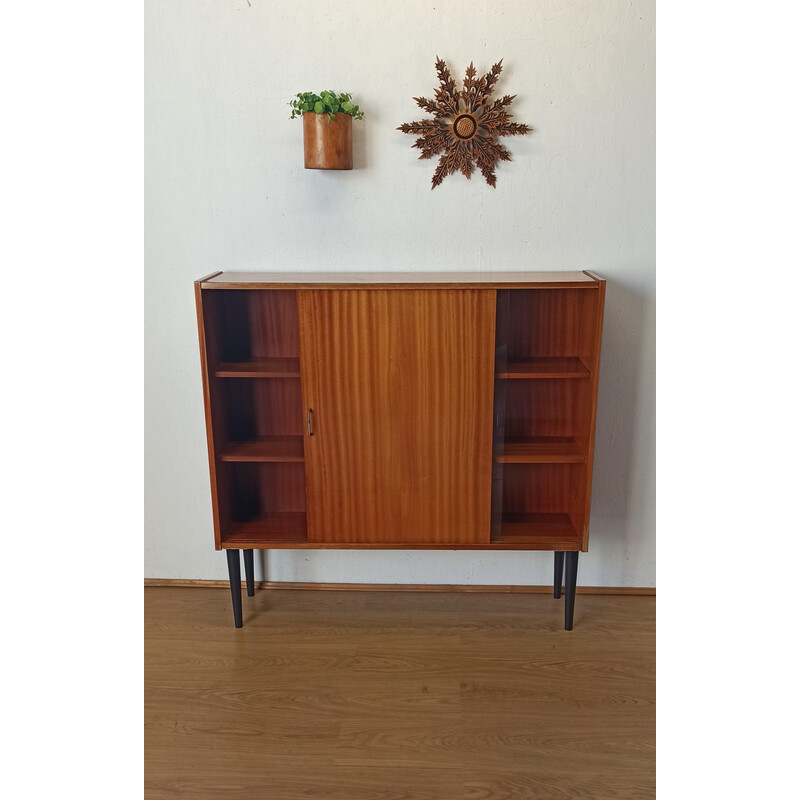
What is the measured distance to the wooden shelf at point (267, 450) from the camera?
106 inches

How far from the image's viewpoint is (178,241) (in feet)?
9.36

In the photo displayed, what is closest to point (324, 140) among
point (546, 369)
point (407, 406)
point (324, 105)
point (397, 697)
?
point (324, 105)

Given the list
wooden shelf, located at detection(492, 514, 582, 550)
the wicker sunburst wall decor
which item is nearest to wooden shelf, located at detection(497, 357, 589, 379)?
wooden shelf, located at detection(492, 514, 582, 550)

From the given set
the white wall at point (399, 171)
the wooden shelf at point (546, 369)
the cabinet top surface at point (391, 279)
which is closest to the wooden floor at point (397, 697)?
the white wall at point (399, 171)

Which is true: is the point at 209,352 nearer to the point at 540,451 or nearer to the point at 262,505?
the point at 262,505

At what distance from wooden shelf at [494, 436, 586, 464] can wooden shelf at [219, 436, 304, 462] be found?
718mm

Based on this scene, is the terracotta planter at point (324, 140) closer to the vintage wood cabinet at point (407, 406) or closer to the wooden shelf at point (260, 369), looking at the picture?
the vintage wood cabinet at point (407, 406)

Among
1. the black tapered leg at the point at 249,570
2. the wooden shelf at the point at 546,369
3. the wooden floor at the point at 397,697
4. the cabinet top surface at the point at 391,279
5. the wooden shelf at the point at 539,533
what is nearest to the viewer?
the wooden floor at the point at 397,697

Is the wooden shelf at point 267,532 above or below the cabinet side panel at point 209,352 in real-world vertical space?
below

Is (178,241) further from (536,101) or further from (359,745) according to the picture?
(359,745)

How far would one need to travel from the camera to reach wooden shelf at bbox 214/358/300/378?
261 cm

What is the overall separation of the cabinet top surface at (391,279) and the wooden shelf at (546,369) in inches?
11.8

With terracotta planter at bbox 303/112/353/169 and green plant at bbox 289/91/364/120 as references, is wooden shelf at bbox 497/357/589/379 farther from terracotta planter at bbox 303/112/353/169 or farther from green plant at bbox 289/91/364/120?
green plant at bbox 289/91/364/120
